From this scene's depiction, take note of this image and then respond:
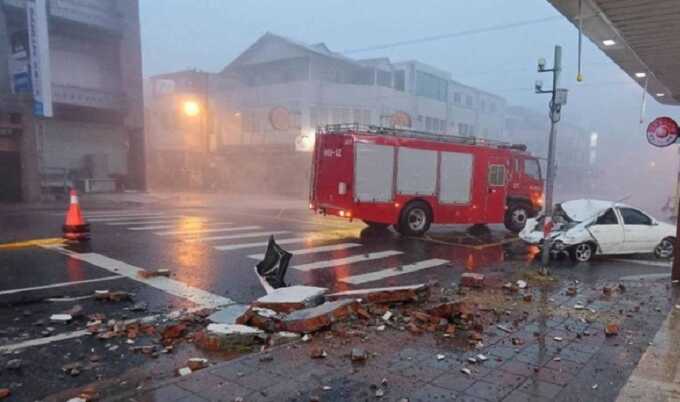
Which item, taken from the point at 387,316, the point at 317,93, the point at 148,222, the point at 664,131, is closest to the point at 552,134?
the point at 664,131

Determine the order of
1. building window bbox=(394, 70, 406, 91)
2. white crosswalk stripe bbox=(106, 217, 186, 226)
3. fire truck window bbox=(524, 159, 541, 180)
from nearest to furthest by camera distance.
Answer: white crosswalk stripe bbox=(106, 217, 186, 226) < fire truck window bbox=(524, 159, 541, 180) < building window bbox=(394, 70, 406, 91)

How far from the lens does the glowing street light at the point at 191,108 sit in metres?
36.4

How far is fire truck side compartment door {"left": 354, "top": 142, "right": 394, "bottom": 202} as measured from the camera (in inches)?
515

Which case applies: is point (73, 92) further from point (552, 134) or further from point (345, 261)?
point (552, 134)

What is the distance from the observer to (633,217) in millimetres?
11383

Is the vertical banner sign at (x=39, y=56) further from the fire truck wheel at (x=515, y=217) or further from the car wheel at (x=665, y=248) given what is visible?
the car wheel at (x=665, y=248)

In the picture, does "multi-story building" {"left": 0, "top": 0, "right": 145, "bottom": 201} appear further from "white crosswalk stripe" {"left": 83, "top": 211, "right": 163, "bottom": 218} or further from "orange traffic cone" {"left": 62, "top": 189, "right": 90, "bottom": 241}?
"orange traffic cone" {"left": 62, "top": 189, "right": 90, "bottom": 241}

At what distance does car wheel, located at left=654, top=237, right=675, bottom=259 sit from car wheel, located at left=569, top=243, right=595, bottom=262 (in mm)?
2001

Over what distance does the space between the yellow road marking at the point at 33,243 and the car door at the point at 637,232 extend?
13.0 m

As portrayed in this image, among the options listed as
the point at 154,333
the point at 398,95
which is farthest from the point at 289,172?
the point at 154,333

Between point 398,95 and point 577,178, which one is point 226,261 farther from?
point 577,178

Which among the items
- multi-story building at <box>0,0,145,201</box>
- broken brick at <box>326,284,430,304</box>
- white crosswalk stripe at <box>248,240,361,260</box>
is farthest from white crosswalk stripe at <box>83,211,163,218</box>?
broken brick at <box>326,284,430,304</box>

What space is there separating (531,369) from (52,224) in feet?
45.9

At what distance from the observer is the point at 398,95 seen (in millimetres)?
36719
